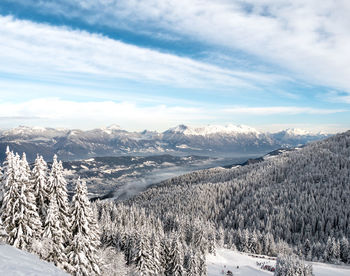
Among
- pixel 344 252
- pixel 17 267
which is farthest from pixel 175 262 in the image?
pixel 344 252

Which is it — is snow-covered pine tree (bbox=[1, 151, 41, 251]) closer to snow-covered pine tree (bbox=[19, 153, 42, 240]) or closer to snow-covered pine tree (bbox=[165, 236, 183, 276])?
snow-covered pine tree (bbox=[19, 153, 42, 240])

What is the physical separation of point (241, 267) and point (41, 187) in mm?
82207

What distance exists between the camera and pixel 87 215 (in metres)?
37.8

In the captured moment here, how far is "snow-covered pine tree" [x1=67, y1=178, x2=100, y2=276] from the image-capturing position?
119 ft

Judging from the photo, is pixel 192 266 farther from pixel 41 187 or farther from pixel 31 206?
pixel 31 206

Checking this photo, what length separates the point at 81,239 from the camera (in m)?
36.5

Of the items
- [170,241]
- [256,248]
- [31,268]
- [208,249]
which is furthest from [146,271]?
[256,248]

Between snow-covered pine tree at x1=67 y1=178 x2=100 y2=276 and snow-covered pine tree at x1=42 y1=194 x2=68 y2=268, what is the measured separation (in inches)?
57.3

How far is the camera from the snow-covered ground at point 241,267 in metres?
87.1

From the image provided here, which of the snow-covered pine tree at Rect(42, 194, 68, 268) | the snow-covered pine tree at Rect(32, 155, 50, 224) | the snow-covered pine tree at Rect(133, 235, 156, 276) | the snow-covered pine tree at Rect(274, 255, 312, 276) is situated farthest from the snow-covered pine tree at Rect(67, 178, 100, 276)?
the snow-covered pine tree at Rect(274, 255, 312, 276)

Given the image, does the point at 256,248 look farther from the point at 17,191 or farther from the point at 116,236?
the point at 17,191

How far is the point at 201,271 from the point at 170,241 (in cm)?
1258

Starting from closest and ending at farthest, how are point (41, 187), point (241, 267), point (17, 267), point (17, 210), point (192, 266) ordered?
point (17, 267) → point (17, 210) → point (41, 187) → point (192, 266) → point (241, 267)

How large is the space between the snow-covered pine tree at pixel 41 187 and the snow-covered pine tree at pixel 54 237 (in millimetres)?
3232
